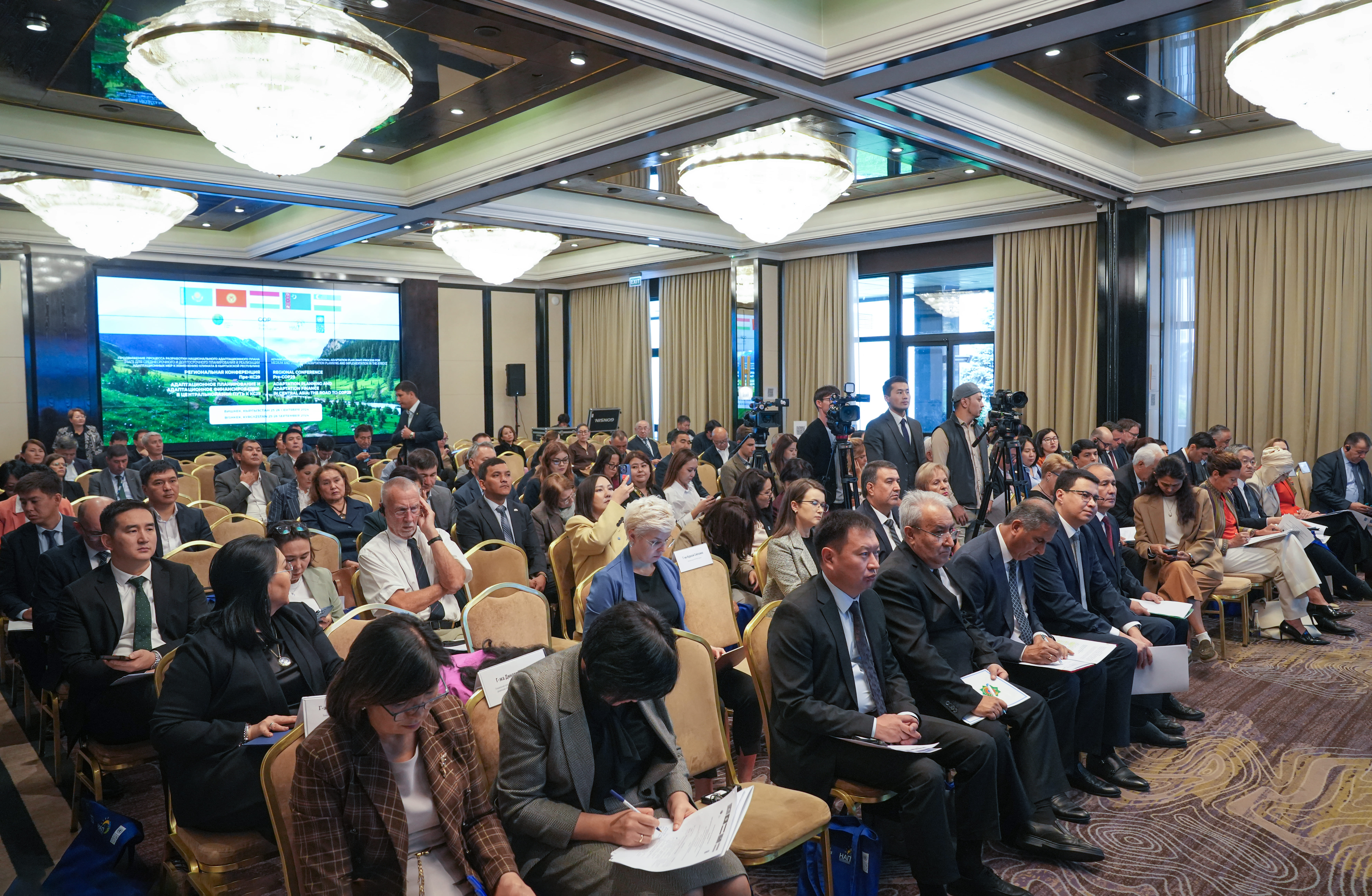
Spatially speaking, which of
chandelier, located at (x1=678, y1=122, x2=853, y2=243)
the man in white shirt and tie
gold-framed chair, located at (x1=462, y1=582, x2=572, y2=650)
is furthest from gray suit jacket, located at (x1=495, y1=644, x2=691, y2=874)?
chandelier, located at (x1=678, y1=122, x2=853, y2=243)

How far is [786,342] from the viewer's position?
13.1 metres

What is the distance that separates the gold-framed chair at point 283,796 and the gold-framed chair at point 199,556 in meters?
2.67

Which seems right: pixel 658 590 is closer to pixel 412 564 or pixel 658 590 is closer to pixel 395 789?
pixel 412 564

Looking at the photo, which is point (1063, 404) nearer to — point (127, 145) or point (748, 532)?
point (748, 532)

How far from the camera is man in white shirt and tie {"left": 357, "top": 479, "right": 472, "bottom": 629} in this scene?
4.00 metres

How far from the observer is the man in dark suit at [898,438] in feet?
23.9

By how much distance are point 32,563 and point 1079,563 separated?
17.4 ft

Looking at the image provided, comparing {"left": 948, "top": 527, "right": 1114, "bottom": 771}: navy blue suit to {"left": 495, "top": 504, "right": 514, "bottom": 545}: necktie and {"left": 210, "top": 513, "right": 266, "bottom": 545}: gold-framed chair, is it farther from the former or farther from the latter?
{"left": 210, "top": 513, "right": 266, "bottom": 545}: gold-framed chair

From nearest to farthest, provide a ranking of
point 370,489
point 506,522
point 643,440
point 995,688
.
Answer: point 995,688 < point 506,522 < point 370,489 < point 643,440

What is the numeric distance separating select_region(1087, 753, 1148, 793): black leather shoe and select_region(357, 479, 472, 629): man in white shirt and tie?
2.98 m

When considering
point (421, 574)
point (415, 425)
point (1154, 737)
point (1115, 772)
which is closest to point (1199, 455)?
point (1154, 737)

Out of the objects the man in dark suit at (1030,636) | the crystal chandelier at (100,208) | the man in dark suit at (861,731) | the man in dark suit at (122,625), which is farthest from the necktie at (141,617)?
the crystal chandelier at (100,208)

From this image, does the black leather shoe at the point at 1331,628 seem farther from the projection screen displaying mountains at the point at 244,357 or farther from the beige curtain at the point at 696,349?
the projection screen displaying mountains at the point at 244,357

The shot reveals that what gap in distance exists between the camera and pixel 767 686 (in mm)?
3154
